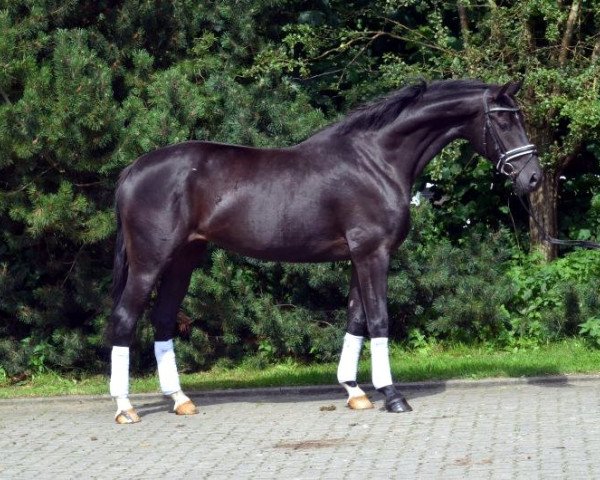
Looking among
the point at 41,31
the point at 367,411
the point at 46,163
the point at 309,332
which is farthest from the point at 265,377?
the point at 41,31

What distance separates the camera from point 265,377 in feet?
38.9

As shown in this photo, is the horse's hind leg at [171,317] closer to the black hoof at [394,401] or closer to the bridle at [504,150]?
the black hoof at [394,401]

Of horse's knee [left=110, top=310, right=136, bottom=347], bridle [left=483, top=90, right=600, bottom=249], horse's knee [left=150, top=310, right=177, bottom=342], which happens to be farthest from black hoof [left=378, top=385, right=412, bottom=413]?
horse's knee [left=110, top=310, right=136, bottom=347]

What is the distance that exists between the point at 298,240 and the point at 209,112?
303 cm

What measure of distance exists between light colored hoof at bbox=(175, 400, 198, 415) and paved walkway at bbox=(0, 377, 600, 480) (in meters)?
0.11

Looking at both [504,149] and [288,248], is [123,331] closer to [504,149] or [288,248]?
[288,248]

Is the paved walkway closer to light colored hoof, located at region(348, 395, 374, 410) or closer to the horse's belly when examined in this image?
light colored hoof, located at region(348, 395, 374, 410)

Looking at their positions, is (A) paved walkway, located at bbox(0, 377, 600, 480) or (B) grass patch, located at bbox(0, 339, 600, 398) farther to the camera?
(B) grass patch, located at bbox(0, 339, 600, 398)

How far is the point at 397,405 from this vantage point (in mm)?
9641

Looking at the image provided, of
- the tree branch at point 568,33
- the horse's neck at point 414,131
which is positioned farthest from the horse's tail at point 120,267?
the tree branch at point 568,33

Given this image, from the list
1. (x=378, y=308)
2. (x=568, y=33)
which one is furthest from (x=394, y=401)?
(x=568, y=33)

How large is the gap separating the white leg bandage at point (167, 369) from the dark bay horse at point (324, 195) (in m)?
0.01

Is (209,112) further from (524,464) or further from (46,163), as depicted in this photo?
(524,464)

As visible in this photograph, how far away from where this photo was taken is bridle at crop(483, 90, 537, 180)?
965 cm
